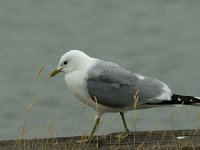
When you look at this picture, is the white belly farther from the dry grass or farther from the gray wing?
the dry grass

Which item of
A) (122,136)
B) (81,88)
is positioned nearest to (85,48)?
(81,88)

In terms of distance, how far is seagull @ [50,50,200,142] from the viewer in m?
6.02

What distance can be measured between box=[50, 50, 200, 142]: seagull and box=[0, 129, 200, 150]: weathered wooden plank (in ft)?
1.16

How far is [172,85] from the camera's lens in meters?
15.0

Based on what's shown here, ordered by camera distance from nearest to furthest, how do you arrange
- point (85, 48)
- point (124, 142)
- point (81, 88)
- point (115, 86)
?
point (124, 142) < point (81, 88) < point (115, 86) < point (85, 48)

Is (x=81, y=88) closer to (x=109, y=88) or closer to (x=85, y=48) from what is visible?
(x=109, y=88)

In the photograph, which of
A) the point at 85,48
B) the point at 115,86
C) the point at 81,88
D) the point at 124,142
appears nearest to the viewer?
the point at 124,142

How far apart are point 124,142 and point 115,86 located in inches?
28.5

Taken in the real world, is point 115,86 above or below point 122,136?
above

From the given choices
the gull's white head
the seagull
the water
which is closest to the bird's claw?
the seagull

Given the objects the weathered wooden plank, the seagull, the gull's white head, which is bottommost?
the weathered wooden plank

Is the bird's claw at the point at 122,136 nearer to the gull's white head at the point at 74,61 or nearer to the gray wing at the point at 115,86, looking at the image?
the gray wing at the point at 115,86

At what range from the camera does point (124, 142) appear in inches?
218

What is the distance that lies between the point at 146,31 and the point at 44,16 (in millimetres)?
3356
